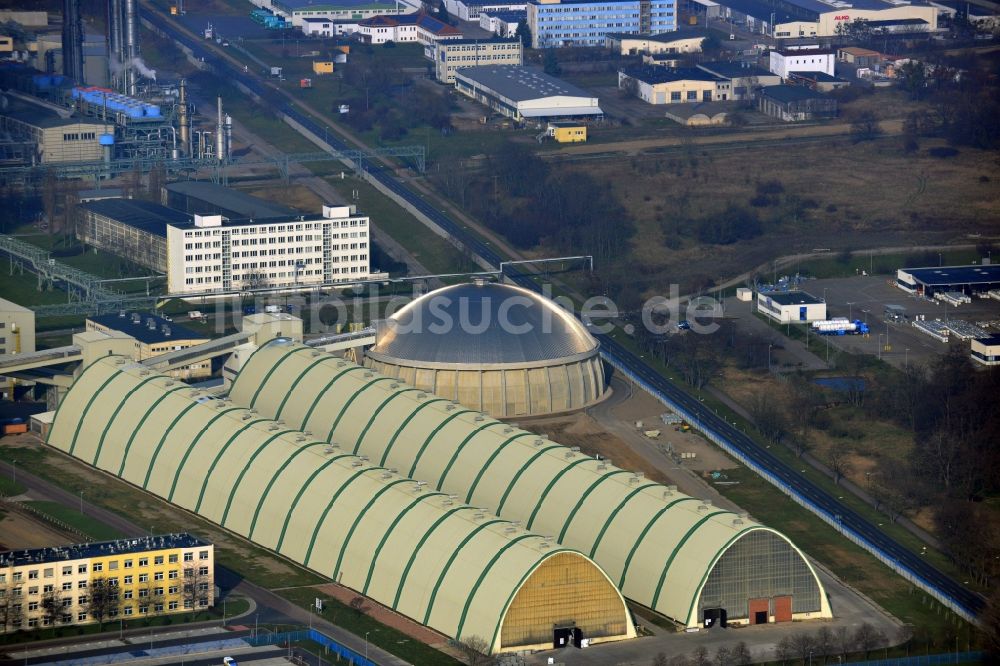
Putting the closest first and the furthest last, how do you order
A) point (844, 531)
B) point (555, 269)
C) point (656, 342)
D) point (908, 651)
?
point (908, 651) → point (844, 531) → point (656, 342) → point (555, 269)

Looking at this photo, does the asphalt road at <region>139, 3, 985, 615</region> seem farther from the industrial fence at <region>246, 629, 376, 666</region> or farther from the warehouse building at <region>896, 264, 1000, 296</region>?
the industrial fence at <region>246, 629, 376, 666</region>

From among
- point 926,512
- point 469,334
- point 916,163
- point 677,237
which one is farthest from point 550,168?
point 926,512

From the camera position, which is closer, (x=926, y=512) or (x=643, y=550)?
(x=643, y=550)

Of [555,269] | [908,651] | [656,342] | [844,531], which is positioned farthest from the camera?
[555,269]

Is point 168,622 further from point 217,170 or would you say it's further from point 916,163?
point 916,163

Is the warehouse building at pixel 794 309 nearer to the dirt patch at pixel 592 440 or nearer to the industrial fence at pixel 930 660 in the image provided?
the dirt patch at pixel 592 440
